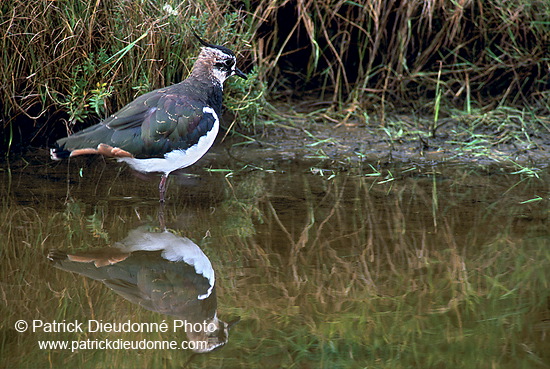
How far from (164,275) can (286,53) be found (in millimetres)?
3342

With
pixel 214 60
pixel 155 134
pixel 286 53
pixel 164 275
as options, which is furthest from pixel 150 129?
pixel 286 53

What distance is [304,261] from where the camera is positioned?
12.9 feet

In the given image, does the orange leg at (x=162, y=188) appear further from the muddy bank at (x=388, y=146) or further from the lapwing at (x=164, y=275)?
the muddy bank at (x=388, y=146)

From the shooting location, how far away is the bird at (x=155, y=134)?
185 inches

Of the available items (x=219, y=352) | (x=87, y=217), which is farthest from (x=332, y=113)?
(x=219, y=352)

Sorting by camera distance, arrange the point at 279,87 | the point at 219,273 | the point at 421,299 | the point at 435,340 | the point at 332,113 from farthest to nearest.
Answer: the point at 279,87 < the point at 332,113 < the point at 219,273 < the point at 421,299 < the point at 435,340

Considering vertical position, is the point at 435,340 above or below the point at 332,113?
above

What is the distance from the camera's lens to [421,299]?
11.5 feet

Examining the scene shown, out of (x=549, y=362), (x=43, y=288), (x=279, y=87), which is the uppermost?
(x=549, y=362)

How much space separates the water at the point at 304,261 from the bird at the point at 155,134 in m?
0.31

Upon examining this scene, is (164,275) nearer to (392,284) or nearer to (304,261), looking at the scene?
(304,261)

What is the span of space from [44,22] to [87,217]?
5.56 feet

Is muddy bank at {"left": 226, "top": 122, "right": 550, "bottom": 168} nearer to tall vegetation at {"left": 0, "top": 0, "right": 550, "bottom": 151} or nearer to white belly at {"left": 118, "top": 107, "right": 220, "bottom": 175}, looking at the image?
tall vegetation at {"left": 0, "top": 0, "right": 550, "bottom": 151}

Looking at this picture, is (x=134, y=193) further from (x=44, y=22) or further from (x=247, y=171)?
(x=44, y=22)
